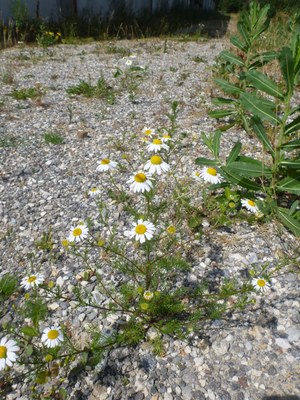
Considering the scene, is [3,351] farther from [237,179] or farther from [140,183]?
[237,179]

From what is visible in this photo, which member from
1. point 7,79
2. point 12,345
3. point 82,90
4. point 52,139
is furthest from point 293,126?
point 7,79

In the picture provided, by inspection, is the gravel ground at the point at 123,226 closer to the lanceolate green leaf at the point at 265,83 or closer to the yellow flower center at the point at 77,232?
the yellow flower center at the point at 77,232

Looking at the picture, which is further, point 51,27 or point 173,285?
point 51,27

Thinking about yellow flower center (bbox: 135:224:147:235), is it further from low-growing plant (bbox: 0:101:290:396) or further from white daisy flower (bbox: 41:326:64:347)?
white daisy flower (bbox: 41:326:64:347)

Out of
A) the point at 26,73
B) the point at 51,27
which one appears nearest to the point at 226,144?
the point at 26,73

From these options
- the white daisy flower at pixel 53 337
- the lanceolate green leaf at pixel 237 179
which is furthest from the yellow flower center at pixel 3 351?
the lanceolate green leaf at pixel 237 179

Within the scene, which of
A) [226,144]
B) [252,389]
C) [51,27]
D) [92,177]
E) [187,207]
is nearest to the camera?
[252,389]

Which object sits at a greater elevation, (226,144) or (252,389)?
(226,144)

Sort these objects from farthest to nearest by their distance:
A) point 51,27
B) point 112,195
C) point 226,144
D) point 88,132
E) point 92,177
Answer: point 51,27 < point 88,132 < point 226,144 < point 92,177 < point 112,195

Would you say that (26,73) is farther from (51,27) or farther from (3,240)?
(3,240)
